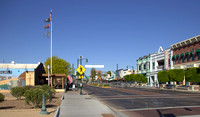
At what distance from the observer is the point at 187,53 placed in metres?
49.7

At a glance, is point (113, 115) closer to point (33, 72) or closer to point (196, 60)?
point (33, 72)

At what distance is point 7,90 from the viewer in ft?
131

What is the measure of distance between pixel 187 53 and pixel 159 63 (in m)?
16.6

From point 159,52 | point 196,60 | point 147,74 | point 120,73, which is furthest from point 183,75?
point 120,73

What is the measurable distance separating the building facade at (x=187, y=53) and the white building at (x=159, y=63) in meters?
2.17

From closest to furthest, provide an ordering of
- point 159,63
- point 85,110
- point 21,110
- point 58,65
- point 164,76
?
point 21,110, point 85,110, point 164,76, point 58,65, point 159,63

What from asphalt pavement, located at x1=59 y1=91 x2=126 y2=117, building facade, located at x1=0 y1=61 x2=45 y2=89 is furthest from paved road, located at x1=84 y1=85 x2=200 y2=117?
building facade, located at x1=0 y1=61 x2=45 y2=89

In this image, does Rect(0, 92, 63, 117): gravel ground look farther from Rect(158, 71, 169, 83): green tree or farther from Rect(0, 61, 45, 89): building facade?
Rect(158, 71, 169, 83): green tree

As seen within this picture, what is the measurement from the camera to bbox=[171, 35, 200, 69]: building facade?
4653 cm

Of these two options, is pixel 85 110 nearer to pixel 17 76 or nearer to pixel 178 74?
pixel 17 76

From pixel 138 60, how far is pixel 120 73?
4415cm

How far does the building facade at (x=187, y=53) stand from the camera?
153ft

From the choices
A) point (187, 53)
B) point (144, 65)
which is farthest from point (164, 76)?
point (144, 65)

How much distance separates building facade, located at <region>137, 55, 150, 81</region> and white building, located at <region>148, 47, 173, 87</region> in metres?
2.26
